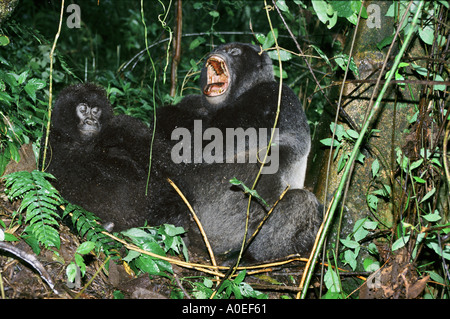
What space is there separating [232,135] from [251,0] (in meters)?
7.76

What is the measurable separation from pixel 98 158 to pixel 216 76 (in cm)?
177

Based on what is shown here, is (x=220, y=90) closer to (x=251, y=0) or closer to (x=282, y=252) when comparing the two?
(x=282, y=252)

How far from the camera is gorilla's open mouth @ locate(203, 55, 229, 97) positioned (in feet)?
15.1

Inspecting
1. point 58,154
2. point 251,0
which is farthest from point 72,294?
point 251,0

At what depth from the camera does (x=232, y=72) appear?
4.68 meters

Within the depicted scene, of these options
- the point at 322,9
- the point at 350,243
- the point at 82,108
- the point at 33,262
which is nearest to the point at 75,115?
the point at 82,108

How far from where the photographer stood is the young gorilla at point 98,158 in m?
3.63

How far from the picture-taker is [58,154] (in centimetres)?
374

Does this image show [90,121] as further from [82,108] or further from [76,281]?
[76,281]

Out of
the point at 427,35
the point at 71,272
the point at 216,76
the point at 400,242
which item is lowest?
the point at 71,272

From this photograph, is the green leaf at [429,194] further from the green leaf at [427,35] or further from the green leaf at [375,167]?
the green leaf at [427,35]

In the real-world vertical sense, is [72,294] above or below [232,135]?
below

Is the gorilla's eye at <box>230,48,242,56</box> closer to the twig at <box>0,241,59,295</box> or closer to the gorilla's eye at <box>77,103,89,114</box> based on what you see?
the gorilla's eye at <box>77,103,89,114</box>

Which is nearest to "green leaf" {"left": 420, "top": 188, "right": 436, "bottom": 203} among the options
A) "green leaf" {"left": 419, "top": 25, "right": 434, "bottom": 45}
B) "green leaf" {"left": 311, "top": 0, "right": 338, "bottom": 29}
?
"green leaf" {"left": 419, "top": 25, "right": 434, "bottom": 45}
